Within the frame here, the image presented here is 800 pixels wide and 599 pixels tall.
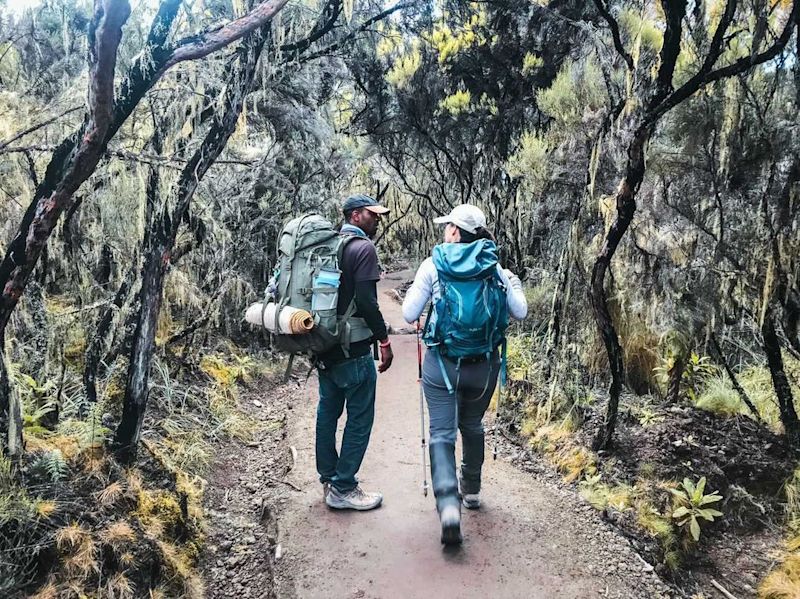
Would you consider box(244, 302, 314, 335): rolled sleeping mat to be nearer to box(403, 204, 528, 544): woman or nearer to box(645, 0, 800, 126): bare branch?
box(403, 204, 528, 544): woman

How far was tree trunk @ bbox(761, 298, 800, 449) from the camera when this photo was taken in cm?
509

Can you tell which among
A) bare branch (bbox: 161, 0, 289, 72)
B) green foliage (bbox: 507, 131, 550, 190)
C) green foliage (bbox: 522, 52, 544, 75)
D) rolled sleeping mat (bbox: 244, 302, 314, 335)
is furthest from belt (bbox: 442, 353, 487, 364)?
green foliage (bbox: 522, 52, 544, 75)


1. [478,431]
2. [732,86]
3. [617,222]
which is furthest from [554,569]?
[732,86]

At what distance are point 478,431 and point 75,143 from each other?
2951 millimetres

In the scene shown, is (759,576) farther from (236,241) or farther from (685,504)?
(236,241)

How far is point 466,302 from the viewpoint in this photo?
363cm

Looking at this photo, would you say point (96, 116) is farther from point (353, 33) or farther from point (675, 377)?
point (675, 377)

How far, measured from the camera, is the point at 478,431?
157 inches

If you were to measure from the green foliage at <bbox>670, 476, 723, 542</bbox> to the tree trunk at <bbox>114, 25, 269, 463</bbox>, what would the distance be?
420 centimetres

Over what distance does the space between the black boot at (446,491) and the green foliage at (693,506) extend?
2.08 meters

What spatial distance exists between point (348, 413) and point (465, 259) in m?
1.42

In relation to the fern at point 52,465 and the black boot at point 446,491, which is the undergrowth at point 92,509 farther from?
the black boot at point 446,491

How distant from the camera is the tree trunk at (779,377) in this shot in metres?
5.09

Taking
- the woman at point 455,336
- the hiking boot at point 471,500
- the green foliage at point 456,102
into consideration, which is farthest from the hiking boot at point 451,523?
the green foliage at point 456,102
